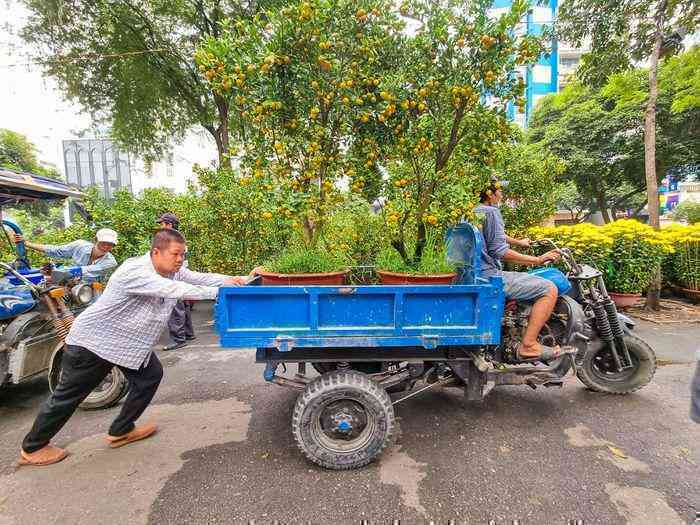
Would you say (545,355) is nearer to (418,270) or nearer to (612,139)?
(418,270)

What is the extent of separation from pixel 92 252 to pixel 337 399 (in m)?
4.21

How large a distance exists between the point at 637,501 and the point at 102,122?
46.6ft

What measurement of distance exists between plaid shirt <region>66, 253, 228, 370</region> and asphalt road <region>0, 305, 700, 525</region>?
836 millimetres

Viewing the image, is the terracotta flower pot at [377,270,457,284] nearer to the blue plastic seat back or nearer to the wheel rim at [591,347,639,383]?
the blue plastic seat back

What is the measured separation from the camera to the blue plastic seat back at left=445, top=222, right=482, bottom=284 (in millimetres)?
2689

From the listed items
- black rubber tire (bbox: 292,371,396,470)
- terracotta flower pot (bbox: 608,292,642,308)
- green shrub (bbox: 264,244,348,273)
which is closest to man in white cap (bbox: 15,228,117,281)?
green shrub (bbox: 264,244,348,273)

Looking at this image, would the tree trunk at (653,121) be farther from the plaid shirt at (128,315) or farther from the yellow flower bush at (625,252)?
the plaid shirt at (128,315)

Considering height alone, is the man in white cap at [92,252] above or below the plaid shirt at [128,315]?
above

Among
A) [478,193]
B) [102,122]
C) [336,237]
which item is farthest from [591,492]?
[102,122]

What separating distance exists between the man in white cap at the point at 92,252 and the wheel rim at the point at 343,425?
144 inches

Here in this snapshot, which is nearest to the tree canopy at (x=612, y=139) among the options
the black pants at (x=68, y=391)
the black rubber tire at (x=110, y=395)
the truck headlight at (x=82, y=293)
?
the truck headlight at (x=82, y=293)

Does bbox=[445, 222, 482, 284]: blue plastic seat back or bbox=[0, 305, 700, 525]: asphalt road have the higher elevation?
bbox=[445, 222, 482, 284]: blue plastic seat back

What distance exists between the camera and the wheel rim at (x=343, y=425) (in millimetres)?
2459

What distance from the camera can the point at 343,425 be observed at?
2.47m
